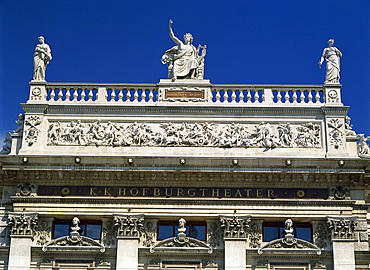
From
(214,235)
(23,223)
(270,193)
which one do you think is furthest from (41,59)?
(270,193)

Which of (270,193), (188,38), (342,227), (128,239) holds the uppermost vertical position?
(188,38)

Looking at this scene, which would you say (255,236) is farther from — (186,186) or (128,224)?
(128,224)

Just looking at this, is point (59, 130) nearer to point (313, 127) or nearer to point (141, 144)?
point (141, 144)

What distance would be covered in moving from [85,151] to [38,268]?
15.5ft

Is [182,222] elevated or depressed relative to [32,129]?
depressed

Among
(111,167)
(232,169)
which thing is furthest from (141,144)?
(232,169)

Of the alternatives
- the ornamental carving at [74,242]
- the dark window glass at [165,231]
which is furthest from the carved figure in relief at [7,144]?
the dark window glass at [165,231]

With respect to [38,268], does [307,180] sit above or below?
above

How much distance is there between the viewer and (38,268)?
2966cm

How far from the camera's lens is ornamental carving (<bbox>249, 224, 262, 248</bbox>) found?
29.8 meters

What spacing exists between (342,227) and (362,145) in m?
3.50

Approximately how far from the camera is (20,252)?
2959 cm

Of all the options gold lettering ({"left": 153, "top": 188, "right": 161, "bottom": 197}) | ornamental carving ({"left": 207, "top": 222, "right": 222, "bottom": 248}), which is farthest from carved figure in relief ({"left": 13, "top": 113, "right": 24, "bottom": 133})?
ornamental carving ({"left": 207, "top": 222, "right": 222, "bottom": 248})

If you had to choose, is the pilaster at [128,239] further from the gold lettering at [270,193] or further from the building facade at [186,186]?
the gold lettering at [270,193]
